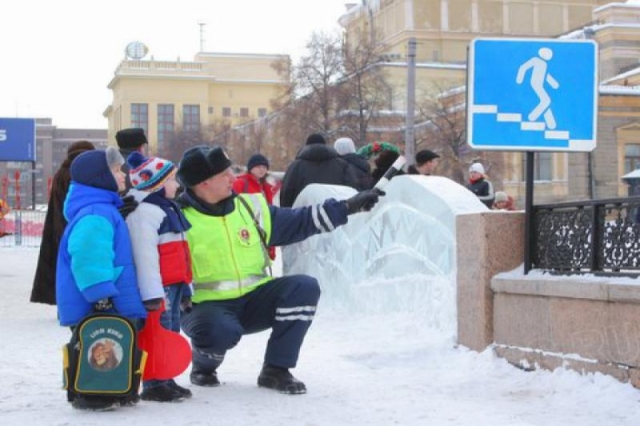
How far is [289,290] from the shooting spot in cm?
665

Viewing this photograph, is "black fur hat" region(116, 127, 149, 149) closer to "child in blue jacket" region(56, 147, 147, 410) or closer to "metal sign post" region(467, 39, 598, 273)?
"metal sign post" region(467, 39, 598, 273)

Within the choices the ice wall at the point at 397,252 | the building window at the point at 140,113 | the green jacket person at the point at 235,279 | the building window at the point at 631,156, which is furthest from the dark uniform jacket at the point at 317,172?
the building window at the point at 140,113

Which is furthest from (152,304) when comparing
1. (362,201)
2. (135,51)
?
(135,51)

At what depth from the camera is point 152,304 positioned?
611 cm

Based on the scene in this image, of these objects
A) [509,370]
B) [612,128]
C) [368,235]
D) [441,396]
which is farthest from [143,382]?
[612,128]

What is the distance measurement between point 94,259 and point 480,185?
27.2 ft

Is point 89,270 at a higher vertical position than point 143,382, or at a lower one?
higher

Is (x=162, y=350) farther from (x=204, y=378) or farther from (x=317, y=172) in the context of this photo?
(x=317, y=172)

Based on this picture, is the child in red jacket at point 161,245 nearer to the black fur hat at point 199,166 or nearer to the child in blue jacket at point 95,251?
the child in blue jacket at point 95,251

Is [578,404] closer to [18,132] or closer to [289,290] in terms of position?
[289,290]

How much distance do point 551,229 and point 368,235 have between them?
3.40m

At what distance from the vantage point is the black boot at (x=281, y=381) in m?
6.60

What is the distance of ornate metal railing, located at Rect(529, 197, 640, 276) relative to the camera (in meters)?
6.40

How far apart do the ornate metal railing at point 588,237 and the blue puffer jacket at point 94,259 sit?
247 cm
